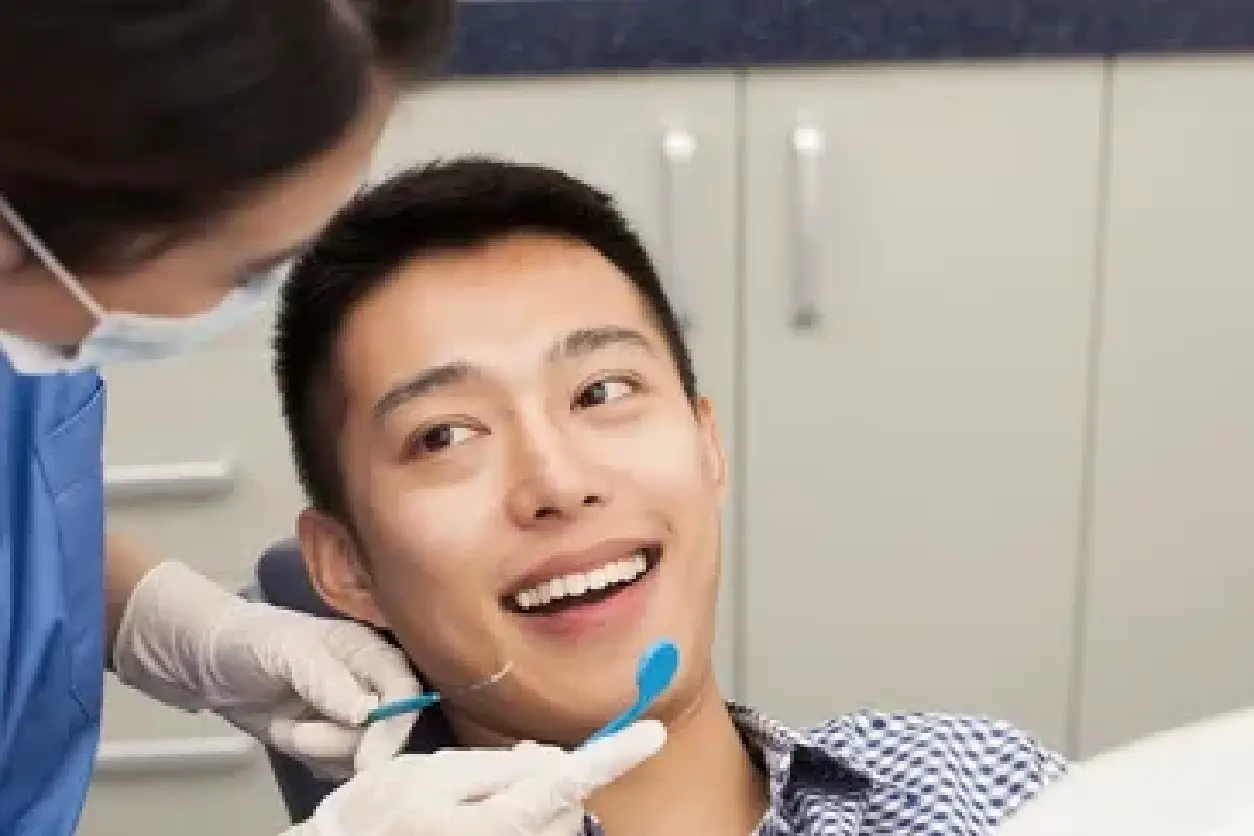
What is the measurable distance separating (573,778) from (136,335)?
35 cm

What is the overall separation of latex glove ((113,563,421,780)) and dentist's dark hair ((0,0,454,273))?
512 millimetres

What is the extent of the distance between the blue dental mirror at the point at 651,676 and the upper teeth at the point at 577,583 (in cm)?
5

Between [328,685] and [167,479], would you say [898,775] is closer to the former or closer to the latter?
[328,685]

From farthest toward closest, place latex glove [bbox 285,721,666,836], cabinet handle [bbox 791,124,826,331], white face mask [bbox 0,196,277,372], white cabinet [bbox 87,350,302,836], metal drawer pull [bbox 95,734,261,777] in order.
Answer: metal drawer pull [bbox 95,734,261,777] < white cabinet [bbox 87,350,302,836] < cabinet handle [bbox 791,124,826,331] < latex glove [bbox 285,721,666,836] < white face mask [bbox 0,196,277,372]

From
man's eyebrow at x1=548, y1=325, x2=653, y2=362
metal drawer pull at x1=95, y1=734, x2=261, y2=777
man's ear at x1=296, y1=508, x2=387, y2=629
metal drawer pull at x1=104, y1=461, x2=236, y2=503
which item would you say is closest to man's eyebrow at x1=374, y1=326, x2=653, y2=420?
man's eyebrow at x1=548, y1=325, x2=653, y2=362

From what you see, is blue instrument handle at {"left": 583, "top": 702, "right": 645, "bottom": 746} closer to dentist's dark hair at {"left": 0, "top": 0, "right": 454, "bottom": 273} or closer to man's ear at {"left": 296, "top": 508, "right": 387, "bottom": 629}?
man's ear at {"left": 296, "top": 508, "right": 387, "bottom": 629}

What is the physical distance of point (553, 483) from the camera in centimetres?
114

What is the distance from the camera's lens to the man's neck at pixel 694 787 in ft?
3.93

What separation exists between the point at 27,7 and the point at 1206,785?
1.68 feet

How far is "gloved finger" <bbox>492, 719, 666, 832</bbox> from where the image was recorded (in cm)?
100

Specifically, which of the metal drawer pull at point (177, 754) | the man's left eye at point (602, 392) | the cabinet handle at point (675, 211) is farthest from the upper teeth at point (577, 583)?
the metal drawer pull at point (177, 754)

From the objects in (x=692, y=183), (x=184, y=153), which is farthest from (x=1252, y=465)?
(x=184, y=153)

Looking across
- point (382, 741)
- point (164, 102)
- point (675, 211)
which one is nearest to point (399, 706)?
point (382, 741)

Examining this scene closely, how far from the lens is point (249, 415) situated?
1889mm
